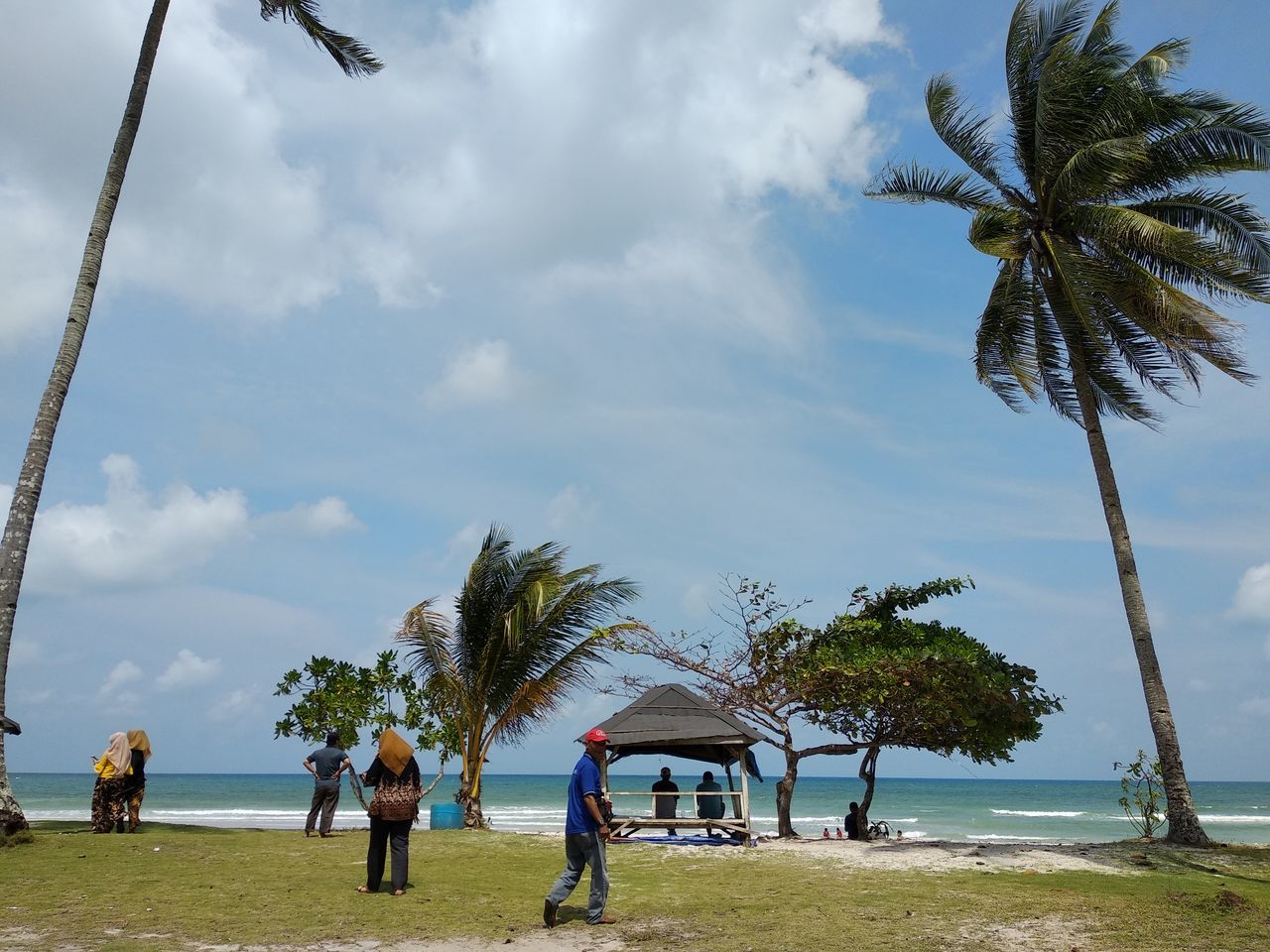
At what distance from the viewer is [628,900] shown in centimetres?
942

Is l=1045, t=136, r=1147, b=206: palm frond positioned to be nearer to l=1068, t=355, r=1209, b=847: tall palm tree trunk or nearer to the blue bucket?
l=1068, t=355, r=1209, b=847: tall palm tree trunk

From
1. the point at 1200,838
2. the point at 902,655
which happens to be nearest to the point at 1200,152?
the point at 902,655

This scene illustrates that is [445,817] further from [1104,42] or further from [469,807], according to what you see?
[1104,42]

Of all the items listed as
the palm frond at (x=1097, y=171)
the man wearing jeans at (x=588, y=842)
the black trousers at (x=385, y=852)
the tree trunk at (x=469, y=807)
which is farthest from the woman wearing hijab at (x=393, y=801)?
the palm frond at (x=1097, y=171)

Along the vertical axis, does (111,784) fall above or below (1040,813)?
above

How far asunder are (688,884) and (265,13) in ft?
42.9

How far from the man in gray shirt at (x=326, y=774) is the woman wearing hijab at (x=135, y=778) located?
7.40ft

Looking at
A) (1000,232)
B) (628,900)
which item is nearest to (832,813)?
(1000,232)

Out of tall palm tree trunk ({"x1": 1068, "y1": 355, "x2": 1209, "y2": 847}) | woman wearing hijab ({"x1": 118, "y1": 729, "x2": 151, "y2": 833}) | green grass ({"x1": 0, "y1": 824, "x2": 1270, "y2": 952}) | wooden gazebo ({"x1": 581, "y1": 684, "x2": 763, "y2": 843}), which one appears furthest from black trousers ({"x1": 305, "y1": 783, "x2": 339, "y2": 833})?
tall palm tree trunk ({"x1": 1068, "y1": 355, "x2": 1209, "y2": 847})

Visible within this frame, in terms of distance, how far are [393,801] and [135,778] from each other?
22.9 ft

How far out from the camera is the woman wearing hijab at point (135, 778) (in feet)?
44.4

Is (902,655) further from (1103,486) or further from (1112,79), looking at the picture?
(1112,79)

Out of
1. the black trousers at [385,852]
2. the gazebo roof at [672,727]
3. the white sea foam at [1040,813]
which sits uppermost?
the gazebo roof at [672,727]

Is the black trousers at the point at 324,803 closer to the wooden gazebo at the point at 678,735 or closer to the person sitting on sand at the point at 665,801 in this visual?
the wooden gazebo at the point at 678,735
